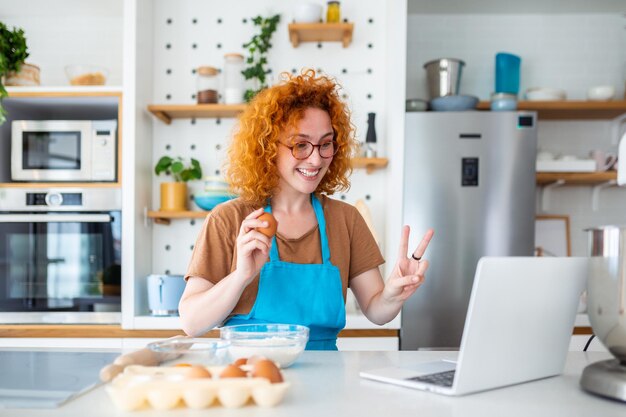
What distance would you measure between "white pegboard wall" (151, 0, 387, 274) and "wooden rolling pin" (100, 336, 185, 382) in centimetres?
225

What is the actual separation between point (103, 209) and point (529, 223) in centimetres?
214

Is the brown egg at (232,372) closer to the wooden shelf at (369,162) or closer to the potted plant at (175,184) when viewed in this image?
the wooden shelf at (369,162)

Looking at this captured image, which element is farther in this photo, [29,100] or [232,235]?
[29,100]

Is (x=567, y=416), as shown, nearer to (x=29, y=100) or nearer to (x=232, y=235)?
(x=232, y=235)

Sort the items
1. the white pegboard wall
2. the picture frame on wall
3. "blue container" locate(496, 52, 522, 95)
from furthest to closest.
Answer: the picture frame on wall → "blue container" locate(496, 52, 522, 95) → the white pegboard wall

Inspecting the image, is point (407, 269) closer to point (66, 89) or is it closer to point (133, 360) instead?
point (133, 360)

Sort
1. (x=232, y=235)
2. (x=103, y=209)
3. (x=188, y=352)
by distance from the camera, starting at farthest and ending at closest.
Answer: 1. (x=103, y=209)
2. (x=232, y=235)
3. (x=188, y=352)

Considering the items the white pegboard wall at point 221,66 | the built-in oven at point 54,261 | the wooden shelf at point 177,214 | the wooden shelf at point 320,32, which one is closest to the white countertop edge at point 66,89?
the white pegboard wall at point 221,66

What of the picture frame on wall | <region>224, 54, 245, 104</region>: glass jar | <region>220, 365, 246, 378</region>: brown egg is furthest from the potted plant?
<region>220, 365, 246, 378</region>: brown egg

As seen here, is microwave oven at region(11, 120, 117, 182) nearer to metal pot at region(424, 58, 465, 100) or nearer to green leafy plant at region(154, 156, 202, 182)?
green leafy plant at region(154, 156, 202, 182)

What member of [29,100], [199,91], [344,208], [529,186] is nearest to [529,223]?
[529,186]

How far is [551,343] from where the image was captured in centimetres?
118

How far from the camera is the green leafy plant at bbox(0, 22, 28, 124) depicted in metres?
2.96

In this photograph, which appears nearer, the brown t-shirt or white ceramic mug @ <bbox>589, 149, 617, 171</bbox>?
the brown t-shirt
